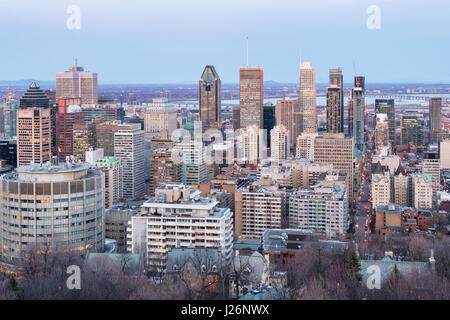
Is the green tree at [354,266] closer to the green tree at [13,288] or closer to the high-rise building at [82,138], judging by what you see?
the green tree at [13,288]

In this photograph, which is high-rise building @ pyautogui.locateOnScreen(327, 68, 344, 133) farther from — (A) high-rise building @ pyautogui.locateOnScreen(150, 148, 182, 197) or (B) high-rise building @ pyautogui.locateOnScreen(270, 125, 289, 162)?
(A) high-rise building @ pyautogui.locateOnScreen(150, 148, 182, 197)

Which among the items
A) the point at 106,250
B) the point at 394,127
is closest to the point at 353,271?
the point at 106,250

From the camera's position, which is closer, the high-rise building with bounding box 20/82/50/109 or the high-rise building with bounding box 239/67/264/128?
the high-rise building with bounding box 20/82/50/109

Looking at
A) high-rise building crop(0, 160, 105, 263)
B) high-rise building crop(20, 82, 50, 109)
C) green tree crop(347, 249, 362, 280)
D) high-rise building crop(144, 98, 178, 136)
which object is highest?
high-rise building crop(20, 82, 50, 109)

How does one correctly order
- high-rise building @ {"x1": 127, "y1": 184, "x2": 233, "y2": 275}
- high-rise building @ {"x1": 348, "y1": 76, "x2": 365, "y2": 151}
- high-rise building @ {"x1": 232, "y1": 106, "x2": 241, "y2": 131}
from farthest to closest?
high-rise building @ {"x1": 232, "y1": 106, "x2": 241, "y2": 131}
high-rise building @ {"x1": 348, "y1": 76, "x2": 365, "y2": 151}
high-rise building @ {"x1": 127, "y1": 184, "x2": 233, "y2": 275}

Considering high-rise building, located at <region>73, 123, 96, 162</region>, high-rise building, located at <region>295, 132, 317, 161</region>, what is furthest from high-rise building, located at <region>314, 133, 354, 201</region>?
high-rise building, located at <region>73, 123, 96, 162</region>
